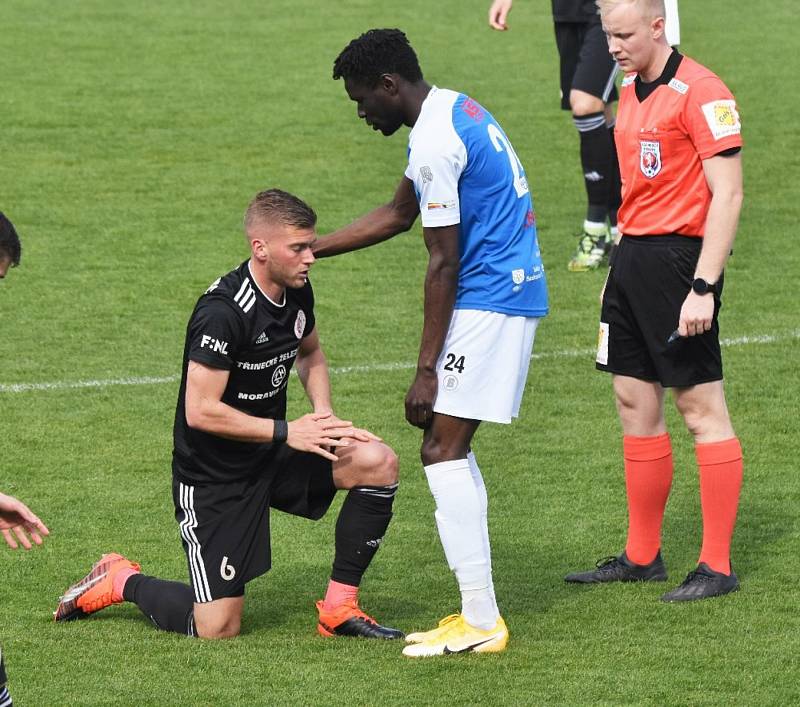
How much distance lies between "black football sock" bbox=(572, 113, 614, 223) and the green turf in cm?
55

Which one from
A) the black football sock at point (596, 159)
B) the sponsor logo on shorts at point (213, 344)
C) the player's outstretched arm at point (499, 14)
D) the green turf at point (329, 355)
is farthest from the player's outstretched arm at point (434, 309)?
the player's outstretched arm at point (499, 14)

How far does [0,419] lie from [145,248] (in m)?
3.43

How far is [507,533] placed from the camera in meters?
7.02

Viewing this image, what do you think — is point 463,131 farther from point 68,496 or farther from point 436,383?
point 68,496

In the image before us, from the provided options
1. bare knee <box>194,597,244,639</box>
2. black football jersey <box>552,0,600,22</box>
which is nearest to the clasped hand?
bare knee <box>194,597,244,639</box>

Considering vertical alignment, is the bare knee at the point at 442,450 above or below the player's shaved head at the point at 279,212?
below

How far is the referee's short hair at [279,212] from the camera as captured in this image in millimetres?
5754

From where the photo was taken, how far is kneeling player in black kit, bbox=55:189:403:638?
575 cm

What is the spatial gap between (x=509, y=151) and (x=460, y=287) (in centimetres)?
50

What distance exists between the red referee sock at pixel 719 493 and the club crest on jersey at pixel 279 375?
158 centimetres

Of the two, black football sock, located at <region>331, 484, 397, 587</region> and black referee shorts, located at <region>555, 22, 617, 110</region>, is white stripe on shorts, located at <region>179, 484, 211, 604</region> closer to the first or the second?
black football sock, located at <region>331, 484, 397, 587</region>

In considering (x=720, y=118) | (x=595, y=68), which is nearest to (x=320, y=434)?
(x=720, y=118)

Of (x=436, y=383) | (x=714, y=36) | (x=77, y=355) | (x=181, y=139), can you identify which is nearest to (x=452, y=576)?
(x=436, y=383)

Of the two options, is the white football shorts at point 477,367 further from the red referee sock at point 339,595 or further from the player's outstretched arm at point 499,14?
the player's outstretched arm at point 499,14
